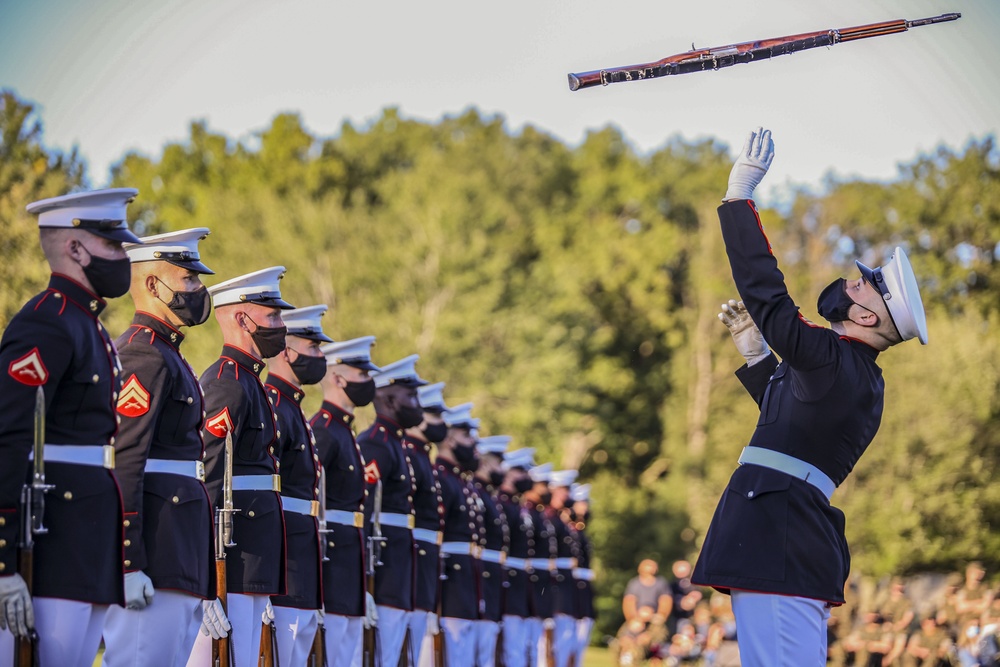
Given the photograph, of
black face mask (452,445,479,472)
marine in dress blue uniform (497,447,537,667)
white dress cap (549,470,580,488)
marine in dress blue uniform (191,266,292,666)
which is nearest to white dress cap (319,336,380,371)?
marine in dress blue uniform (191,266,292,666)

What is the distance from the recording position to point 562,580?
22.4 metres

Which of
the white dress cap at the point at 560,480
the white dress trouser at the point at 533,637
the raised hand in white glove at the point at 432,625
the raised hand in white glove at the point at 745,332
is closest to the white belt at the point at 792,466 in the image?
the raised hand in white glove at the point at 745,332

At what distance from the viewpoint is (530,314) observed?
38.6 meters

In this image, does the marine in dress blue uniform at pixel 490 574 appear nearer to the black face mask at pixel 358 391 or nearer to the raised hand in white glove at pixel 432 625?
the raised hand in white glove at pixel 432 625

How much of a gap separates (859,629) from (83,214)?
55.7ft

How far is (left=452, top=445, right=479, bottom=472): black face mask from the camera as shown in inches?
612

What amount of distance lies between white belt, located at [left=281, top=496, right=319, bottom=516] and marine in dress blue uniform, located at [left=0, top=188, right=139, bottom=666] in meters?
3.10

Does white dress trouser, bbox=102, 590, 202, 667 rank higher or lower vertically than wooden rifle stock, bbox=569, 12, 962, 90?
lower

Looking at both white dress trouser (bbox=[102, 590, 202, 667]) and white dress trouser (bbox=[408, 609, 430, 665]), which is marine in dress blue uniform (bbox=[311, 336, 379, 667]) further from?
white dress trouser (bbox=[102, 590, 202, 667])

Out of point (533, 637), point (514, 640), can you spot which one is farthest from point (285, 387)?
point (533, 637)

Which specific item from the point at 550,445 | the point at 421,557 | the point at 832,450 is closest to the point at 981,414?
the point at 550,445

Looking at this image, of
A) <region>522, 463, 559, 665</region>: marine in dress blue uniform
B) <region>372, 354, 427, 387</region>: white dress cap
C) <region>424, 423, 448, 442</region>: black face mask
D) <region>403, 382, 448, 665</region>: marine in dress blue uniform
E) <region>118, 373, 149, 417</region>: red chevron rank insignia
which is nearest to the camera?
<region>118, 373, 149, 417</region>: red chevron rank insignia

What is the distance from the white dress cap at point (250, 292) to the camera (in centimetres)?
902

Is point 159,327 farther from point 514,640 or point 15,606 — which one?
point 514,640
